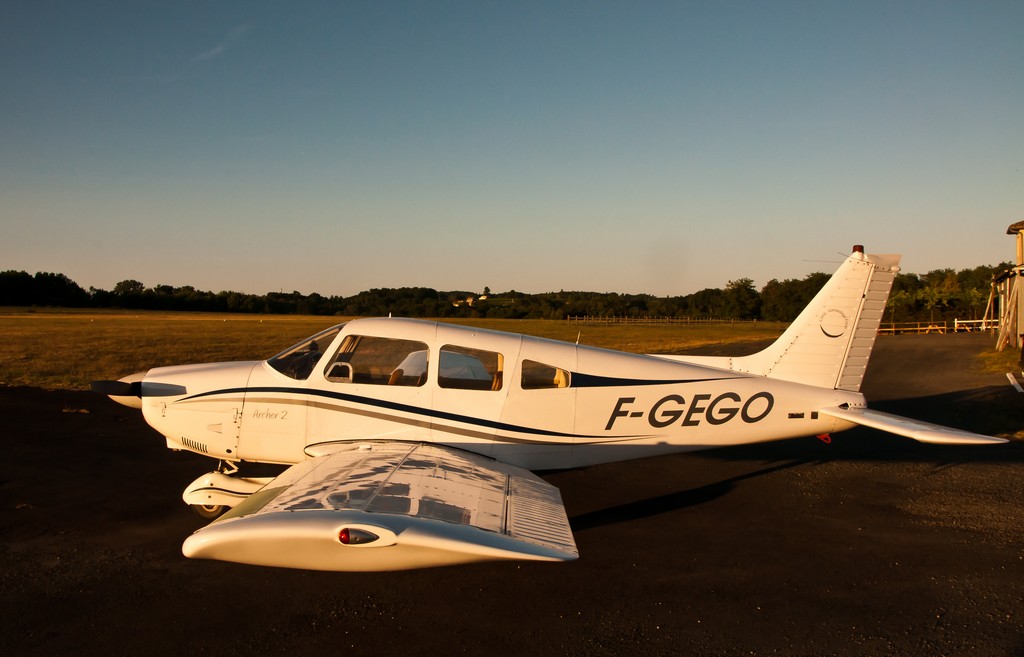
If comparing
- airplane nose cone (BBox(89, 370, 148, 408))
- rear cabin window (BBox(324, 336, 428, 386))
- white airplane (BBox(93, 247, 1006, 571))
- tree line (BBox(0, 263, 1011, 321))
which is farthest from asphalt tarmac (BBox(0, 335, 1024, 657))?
tree line (BBox(0, 263, 1011, 321))

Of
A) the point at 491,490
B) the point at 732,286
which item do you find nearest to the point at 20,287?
the point at 732,286

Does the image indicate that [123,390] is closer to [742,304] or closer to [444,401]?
[444,401]

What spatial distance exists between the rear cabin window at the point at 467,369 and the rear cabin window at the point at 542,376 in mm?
272

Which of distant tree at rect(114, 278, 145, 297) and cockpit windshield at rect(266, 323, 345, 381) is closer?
cockpit windshield at rect(266, 323, 345, 381)

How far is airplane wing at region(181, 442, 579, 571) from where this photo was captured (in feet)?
13.3

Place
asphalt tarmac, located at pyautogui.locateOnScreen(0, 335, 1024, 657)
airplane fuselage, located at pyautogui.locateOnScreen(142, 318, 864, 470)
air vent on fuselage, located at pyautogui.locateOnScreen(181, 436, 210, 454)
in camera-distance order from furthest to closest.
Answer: air vent on fuselage, located at pyautogui.locateOnScreen(181, 436, 210, 454) < airplane fuselage, located at pyautogui.locateOnScreen(142, 318, 864, 470) < asphalt tarmac, located at pyautogui.locateOnScreen(0, 335, 1024, 657)

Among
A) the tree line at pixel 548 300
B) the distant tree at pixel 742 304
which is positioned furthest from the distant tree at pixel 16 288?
the distant tree at pixel 742 304

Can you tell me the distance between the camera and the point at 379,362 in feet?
21.8

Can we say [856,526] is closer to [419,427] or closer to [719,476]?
[719,476]

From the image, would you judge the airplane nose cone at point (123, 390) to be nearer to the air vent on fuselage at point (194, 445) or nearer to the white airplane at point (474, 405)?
the white airplane at point (474, 405)

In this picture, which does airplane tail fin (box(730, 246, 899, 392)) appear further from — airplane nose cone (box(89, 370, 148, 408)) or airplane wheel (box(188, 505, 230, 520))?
airplane nose cone (box(89, 370, 148, 408))

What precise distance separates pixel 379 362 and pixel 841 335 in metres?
5.39

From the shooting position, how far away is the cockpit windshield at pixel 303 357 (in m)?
6.50

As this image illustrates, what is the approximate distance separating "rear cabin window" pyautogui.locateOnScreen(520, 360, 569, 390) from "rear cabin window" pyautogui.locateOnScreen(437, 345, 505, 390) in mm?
272
